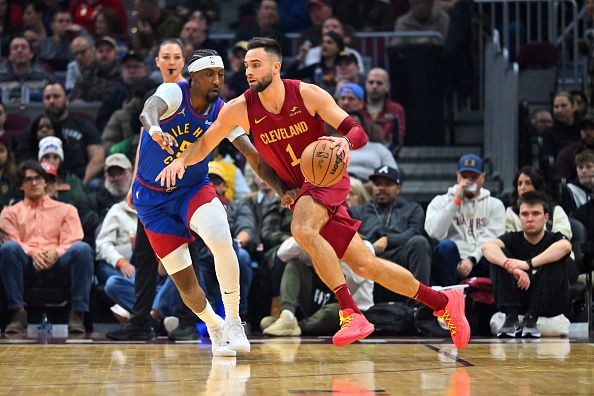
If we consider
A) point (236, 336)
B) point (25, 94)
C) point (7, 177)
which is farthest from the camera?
point (25, 94)

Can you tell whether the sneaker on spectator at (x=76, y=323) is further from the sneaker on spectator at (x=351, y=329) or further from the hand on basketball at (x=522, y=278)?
the hand on basketball at (x=522, y=278)

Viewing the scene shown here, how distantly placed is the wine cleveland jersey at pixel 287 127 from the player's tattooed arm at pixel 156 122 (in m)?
0.54

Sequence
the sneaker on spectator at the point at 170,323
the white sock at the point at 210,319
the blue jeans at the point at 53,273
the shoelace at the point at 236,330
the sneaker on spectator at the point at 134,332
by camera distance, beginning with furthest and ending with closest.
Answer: the blue jeans at the point at 53,273
the sneaker on spectator at the point at 170,323
the sneaker on spectator at the point at 134,332
the white sock at the point at 210,319
the shoelace at the point at 236,330

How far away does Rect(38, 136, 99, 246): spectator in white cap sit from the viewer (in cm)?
1085

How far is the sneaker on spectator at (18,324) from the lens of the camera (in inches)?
388

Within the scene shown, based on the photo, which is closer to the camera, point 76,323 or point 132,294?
point 76,323

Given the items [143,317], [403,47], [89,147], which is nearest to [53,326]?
[143,317]

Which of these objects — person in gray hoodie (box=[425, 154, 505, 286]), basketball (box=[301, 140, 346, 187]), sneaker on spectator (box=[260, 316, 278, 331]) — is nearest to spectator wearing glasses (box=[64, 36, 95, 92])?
sneaker on spectator (box=[260, 316, 278, 331])

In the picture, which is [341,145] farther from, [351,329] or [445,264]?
[445,264]

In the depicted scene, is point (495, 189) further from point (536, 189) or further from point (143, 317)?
point (143, 317)

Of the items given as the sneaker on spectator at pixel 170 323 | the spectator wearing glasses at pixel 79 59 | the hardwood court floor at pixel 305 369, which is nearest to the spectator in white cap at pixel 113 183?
the sneaker on spectator at pixel 170 323

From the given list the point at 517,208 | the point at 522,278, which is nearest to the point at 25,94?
the point at 517,208

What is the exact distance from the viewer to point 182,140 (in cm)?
782

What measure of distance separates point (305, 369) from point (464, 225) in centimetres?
378
